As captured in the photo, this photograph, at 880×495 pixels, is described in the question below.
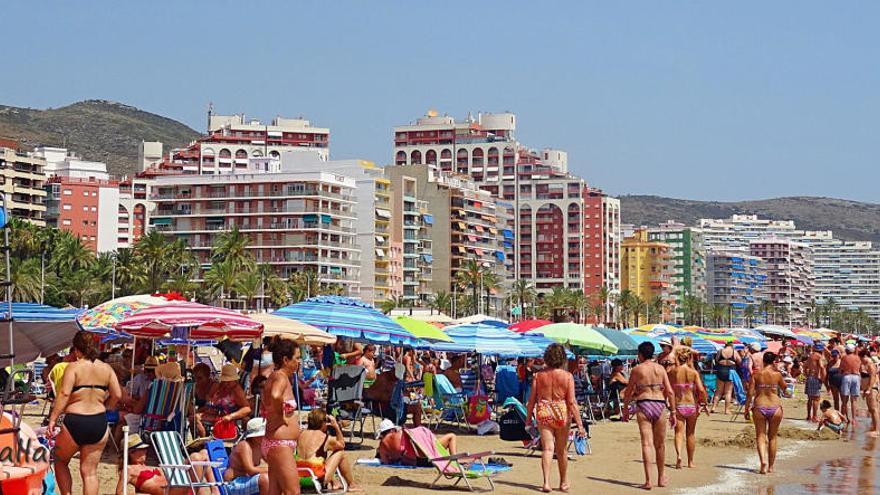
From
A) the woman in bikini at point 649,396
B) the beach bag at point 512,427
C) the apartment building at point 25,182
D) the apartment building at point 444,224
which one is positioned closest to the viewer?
the woman in bikini at point 649,396

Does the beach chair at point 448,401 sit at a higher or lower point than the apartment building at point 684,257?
lower

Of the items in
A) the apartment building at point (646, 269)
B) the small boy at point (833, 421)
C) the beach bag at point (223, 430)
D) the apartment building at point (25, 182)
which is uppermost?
the apartment building at point (25, 182)

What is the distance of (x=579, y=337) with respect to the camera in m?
22.2


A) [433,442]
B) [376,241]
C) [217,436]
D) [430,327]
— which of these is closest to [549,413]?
[433,442]

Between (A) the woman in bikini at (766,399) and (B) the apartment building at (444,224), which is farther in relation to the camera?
(B) the apartment building at (444,224)

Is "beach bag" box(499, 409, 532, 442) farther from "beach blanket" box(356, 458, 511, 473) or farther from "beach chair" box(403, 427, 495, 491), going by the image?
"beach chair" box(403, 427, 495, 491)

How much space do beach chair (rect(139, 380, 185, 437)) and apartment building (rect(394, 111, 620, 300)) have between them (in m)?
139

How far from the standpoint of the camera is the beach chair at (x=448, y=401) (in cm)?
1938

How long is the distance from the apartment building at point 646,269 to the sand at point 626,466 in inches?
6202

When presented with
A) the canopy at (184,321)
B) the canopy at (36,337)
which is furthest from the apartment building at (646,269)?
the canopy at (36,337)

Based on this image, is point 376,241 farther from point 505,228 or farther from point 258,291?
point 505,228

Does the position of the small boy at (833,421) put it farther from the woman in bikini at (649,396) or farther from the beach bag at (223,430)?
the beach bag at (223,430)

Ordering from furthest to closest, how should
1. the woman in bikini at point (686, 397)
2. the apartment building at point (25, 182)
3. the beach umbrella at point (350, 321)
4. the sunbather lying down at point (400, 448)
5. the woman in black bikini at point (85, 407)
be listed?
the apartment building at point (25, 182) → the beach umbrella at point (350, 321) → the woman in bikini at point (686, 397) → the sunbather lying down at point (400, 448) → the woman in black bikini at point (85, 407)

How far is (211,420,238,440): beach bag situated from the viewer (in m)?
13.3
